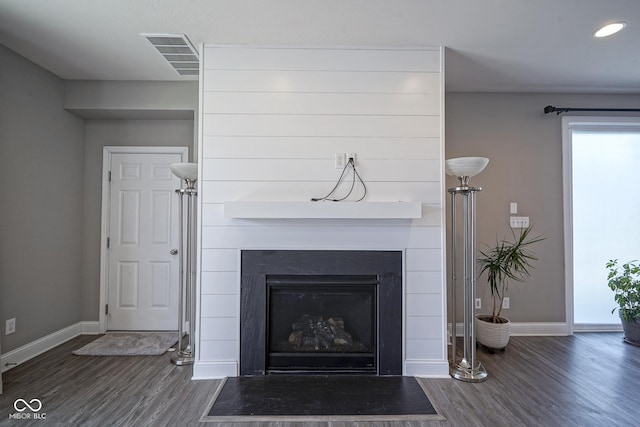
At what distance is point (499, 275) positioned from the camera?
127 inches

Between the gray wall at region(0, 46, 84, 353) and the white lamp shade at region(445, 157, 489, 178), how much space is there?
3645 mm

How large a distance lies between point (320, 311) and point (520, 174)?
8.66 ft

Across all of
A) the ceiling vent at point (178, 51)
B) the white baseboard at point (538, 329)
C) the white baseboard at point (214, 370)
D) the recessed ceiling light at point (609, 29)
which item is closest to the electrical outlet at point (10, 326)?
the white baseboard at point (214, 370)

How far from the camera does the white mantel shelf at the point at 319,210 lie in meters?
2.46

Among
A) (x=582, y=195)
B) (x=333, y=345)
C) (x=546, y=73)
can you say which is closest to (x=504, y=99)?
(x=546, y=73)

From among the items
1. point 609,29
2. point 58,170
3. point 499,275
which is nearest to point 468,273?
point 499,275

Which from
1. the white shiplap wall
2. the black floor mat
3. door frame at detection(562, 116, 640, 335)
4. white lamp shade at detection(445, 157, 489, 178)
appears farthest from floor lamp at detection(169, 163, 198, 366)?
door frame at detection(562, 116, 640, 335)

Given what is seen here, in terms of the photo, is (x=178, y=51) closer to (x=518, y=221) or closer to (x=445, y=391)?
(x=445, y=391)

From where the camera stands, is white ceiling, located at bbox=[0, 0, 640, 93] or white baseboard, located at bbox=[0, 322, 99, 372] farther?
white baseboard, located at bbox=[0, 322, 99, 372]

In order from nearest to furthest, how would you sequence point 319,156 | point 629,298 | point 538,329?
point 319,156 → point 629,298 → point 538,329

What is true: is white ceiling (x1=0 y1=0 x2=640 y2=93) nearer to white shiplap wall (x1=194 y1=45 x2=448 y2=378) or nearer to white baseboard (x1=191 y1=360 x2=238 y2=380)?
white shiplap wall (x1=194 y1=45 x2=448 y2=378)

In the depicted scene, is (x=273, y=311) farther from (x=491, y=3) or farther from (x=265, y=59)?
(x=491, y=3)

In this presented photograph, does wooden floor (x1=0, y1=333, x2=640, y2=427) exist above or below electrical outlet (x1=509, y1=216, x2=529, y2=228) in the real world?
below

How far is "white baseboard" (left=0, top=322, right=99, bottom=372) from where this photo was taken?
2.76 metres
